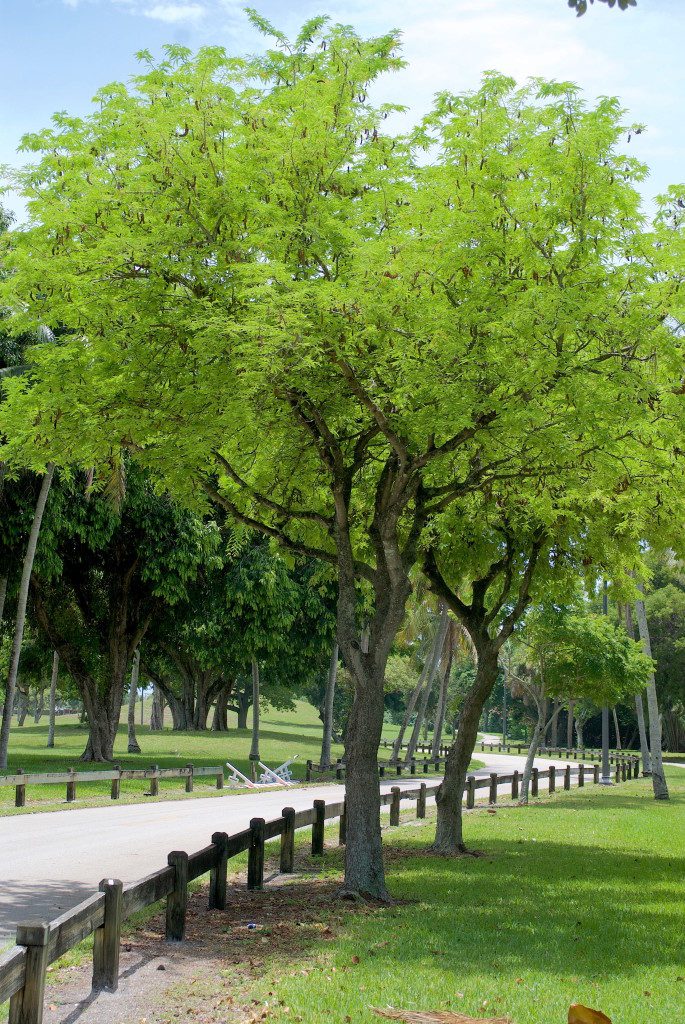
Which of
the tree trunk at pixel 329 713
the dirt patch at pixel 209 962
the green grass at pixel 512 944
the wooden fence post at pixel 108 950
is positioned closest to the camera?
the dirt patch at pixel 209 962

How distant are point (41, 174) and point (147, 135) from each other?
194cm

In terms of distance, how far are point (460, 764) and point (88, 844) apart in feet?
20.4

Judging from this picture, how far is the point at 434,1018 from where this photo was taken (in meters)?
7.07

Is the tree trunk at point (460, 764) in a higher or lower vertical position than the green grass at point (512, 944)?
higher

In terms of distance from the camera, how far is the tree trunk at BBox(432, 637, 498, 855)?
17625 millimetres

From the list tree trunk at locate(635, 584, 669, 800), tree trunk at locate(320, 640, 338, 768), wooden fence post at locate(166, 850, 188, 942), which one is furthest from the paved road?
tree trunk at locate(320, 640, 338, 768)

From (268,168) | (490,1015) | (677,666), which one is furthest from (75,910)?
(677,666)

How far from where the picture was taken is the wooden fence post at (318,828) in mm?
16141

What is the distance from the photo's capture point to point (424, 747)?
8188 centimetres

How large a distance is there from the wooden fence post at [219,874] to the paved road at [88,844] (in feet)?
4.96

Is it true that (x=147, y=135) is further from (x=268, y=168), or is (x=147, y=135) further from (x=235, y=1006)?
(x=235, y=1006)

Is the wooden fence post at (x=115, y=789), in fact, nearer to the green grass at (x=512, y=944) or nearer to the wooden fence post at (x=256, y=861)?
the green grass at (x=512, y=944)

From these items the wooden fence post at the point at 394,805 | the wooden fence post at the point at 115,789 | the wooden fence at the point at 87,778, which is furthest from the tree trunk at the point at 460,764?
the wooden fence post at the point at 115,789

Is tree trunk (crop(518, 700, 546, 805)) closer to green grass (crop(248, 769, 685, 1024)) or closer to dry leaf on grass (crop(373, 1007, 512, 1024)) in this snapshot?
green grass (crop(248, 769, 685, 1024))
